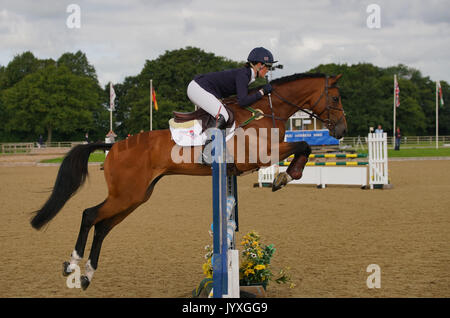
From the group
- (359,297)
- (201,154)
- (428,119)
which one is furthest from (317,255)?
(428,119)

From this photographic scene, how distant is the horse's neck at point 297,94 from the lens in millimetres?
5586

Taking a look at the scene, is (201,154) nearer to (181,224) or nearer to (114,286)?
(114,286)

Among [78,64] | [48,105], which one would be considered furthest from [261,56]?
[78,64]

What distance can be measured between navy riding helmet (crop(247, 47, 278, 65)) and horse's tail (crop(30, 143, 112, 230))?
186cm

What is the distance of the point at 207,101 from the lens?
Result: 526 centimetres

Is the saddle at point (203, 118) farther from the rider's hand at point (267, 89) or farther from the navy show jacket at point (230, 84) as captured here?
the rider's hand at point (267, 89)

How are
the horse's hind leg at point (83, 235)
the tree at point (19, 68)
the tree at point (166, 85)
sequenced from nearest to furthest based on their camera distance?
the horse's hind leg at point (83, 235)
the tree at point (166, 85)
the tree at point (19, 68)

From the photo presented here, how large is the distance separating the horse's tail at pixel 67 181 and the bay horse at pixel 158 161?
1 cm

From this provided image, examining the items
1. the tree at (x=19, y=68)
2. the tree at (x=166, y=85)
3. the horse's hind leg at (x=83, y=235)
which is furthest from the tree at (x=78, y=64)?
the horse's hind leg at (x=83, y=235)

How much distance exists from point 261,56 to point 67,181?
2606 millimetres

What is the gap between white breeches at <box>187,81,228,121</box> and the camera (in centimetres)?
523

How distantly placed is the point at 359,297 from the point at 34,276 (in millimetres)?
3702

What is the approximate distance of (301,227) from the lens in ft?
30.1

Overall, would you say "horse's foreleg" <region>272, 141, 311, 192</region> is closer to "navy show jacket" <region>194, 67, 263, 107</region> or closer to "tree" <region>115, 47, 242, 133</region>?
"navy show jacket" <region>194, 67, 263, 107</region>
